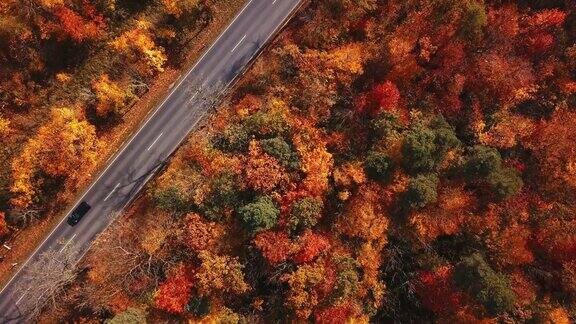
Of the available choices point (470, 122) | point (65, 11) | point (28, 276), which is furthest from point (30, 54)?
point (470, 122)

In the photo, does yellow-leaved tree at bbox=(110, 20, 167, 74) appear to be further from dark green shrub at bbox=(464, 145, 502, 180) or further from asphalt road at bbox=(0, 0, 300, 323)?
dark green shrub at bbox=(464, 145, 502, 180)

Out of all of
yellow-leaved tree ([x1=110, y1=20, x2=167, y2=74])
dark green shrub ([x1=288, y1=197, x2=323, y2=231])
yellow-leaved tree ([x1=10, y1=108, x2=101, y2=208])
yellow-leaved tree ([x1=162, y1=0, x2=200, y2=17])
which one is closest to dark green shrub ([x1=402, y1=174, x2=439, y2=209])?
dark green shrub ([x1=288, y1=197, x2=323, y2=231])

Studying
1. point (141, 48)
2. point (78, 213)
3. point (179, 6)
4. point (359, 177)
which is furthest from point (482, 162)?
point (78, 213)

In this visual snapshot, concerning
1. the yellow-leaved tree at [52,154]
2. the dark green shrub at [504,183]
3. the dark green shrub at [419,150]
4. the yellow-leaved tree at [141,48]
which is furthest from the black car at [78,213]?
the dark green shrub at [504,183]

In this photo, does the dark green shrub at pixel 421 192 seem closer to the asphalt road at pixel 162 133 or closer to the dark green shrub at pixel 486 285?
the dark green shrub at pixel 486 285

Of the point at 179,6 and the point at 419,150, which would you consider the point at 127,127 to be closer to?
the point at 179,6

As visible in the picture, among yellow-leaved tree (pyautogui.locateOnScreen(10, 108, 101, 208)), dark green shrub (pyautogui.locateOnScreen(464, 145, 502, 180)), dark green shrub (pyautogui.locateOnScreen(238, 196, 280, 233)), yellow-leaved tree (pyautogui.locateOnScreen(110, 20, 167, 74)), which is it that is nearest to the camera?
dark green shrub (pyautogui.locateOnScreen(464, 145, 502, 180))

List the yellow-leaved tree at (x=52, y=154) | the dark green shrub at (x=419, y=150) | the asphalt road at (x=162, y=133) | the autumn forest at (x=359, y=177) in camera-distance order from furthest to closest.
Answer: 1. the asphalt road at (x=162, y=133)
2. the yellow-leaved tree at (x=52, y=154)
3. the autumn forest at (x=359, y=177)
4. the dark green shrub at (x=419, y=150)

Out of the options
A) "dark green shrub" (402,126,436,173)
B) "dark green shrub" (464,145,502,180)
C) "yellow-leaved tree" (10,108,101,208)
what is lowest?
"yellow-leaved tree" (10,108,101,208)
